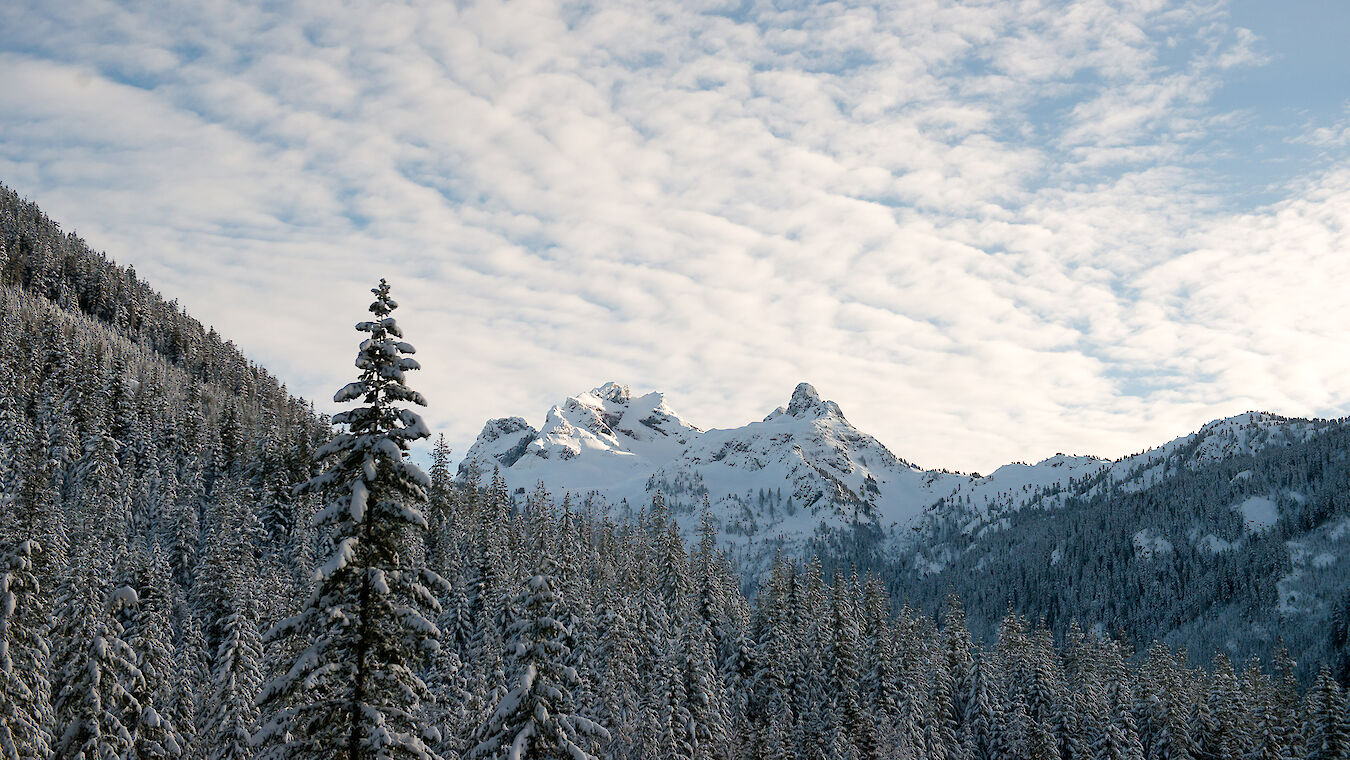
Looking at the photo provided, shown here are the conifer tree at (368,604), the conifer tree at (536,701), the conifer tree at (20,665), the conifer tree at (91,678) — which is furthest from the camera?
the conifer tree at (91,678)

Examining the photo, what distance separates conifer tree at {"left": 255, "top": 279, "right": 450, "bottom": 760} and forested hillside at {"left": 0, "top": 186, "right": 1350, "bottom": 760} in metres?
0.06

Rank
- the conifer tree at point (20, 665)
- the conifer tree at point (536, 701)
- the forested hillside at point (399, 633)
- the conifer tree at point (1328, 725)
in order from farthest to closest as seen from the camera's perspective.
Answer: the conifer tree at point (1328, 725), the conifer tree at point (20, 665), the conifer tree at point (536, 701), the forested hillside at point (399, 633)

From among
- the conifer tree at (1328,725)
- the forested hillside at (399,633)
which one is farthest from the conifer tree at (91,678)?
the conifer tree at (1328,725)

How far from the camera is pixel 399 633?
17.1 meters

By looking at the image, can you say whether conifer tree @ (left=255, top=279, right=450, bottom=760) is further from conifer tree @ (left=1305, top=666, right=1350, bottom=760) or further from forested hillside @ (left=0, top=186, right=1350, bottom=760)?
conifer tree @ (left=1305, top=666, right=1350, bottom=760)

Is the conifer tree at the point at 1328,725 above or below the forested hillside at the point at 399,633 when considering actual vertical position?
below

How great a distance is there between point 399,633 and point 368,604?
85 centimetres

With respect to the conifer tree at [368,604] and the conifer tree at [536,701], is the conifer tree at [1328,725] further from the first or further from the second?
the conifer tree at [368,604]

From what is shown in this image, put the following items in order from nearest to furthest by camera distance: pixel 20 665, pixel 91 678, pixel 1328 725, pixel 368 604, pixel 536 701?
pixel 368 604, pixel 536 701, pixel 20 665, pixel 91 678, pixel 1328 725

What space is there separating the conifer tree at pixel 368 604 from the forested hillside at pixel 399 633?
6 cm

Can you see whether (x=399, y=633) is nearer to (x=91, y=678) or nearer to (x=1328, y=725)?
(x=91, y=678)

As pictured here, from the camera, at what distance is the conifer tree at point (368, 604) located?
16.4 metres

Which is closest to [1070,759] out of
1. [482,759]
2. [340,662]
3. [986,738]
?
[986,738]

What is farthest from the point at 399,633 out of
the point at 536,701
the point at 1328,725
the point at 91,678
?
the point at 1328,725
